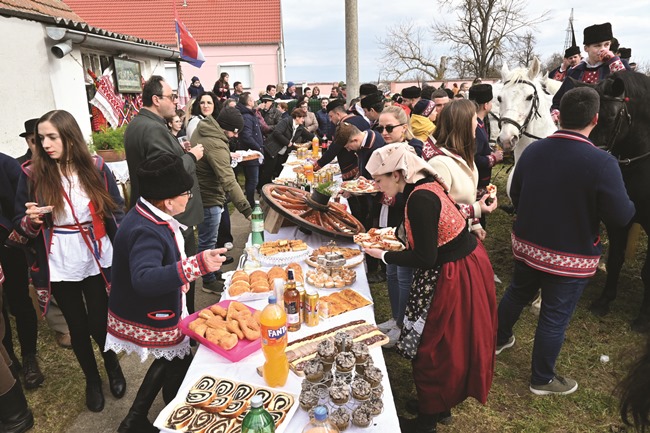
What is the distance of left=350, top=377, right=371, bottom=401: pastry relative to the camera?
179cm

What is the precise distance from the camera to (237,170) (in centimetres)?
1234

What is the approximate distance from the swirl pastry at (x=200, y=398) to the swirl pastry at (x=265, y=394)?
205mm

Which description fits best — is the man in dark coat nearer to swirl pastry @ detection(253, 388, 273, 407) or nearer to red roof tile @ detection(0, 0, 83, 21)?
swirl pastry @ detection(253, 388, 273, 407)

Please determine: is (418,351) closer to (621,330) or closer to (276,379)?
(276,379)

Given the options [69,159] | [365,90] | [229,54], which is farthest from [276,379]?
[229,54]

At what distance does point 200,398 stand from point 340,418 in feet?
2.12

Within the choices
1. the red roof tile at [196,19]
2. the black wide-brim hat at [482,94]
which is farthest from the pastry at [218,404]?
the red roof tile at [196,19]

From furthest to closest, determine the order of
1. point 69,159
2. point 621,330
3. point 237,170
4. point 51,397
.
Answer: point 237,170, point 621,330, point 51,397, point 69,159

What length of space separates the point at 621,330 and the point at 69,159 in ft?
17.9

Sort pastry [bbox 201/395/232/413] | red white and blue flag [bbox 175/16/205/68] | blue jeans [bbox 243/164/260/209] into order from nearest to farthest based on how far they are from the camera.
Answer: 1. pastry [bbox 201/395/232/413]
2. blue jeans [bbox 243/164/260/209]
3. red white and blue flag [bbox 175/16/205/68]

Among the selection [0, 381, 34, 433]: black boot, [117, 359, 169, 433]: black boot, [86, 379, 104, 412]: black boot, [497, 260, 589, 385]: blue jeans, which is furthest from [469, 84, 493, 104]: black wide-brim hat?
[0, 381, 34, 433]: black boot

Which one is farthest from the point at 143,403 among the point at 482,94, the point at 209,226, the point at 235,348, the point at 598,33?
the point at 598,33

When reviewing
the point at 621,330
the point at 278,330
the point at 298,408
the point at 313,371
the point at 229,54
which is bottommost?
the point at 621,330

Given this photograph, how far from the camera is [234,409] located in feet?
5.90
